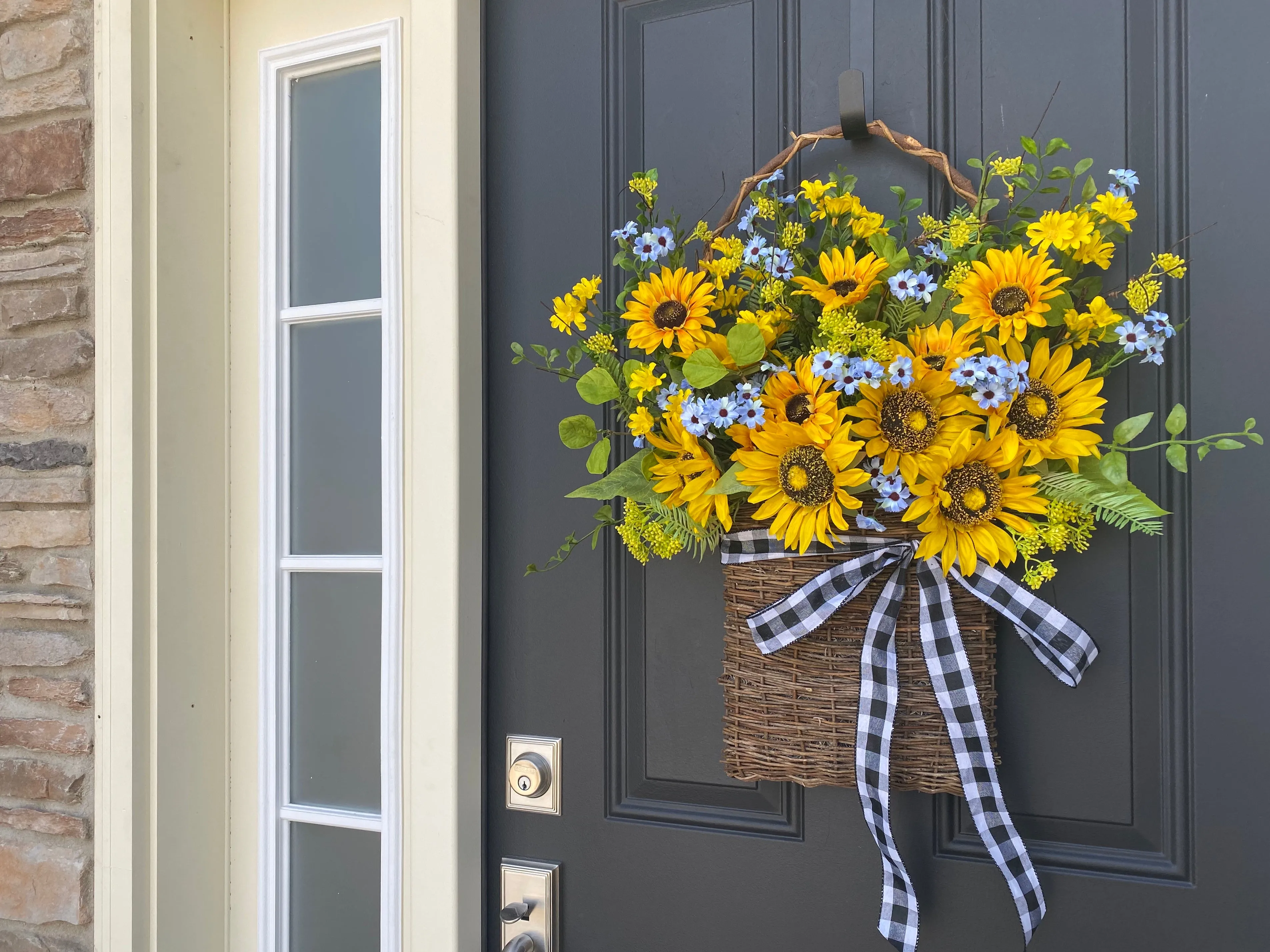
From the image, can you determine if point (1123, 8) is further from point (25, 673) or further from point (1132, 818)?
point (25, 673)

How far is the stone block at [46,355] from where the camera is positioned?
1.23m

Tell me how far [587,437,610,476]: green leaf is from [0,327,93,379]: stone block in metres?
0.78

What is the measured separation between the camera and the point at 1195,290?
3.05ft

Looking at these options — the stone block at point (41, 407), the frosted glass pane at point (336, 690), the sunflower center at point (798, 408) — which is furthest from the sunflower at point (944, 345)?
the stone block at point (41, 407)

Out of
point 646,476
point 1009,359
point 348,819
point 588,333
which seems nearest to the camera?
point 1009,359

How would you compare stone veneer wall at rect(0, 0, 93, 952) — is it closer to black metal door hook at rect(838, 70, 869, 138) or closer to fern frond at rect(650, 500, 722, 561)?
fern frond at rect(650, 500, 722, 561)

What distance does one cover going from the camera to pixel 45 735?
4.07 ft

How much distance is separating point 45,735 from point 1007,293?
1327mm

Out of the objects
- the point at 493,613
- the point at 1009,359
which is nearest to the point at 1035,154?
the point at 1009,359

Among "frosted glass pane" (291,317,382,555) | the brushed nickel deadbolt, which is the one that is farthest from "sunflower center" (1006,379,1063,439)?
"frosted glass pane" (291,317,382,555)

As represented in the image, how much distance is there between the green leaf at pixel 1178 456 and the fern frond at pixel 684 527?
40 cm

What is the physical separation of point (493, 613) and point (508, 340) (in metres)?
0.36

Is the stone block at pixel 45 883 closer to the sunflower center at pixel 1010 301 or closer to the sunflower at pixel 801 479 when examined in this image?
the sunflower at pixel 801 479

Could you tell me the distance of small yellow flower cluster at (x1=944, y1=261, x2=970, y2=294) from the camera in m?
0.77
